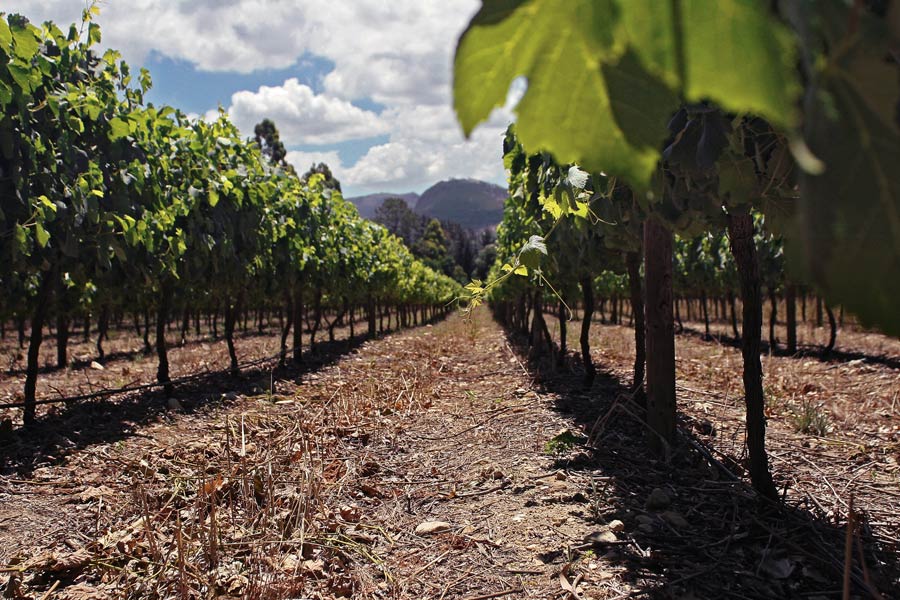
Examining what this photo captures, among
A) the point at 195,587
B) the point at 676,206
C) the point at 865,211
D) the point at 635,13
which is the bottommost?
the point at 195,587

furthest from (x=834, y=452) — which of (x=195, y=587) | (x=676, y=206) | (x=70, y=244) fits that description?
(x=70, y=244)

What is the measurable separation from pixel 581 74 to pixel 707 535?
359cm

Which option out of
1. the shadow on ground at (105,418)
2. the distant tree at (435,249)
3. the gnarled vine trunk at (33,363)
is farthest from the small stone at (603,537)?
the distant tree at (435,249)

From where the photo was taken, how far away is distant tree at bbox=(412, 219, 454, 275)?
323 feet

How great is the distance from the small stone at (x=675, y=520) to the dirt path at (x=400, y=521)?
2 cm

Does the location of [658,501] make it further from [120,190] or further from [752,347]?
[120,190]

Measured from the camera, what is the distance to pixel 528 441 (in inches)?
215

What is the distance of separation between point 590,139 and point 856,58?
16 centimetres

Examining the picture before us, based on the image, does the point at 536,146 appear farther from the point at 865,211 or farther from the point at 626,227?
the point at 626,227

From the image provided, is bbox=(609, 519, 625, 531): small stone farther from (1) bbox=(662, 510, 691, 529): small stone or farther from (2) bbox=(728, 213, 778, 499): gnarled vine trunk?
(2) bbox=(728, 213, 778, 499): gnarled vine trunk

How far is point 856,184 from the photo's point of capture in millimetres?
298

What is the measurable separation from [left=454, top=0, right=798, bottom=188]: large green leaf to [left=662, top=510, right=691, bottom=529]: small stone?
361cm

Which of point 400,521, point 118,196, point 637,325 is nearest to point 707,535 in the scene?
point 400,521

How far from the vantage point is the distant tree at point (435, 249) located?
98438 millimetres
